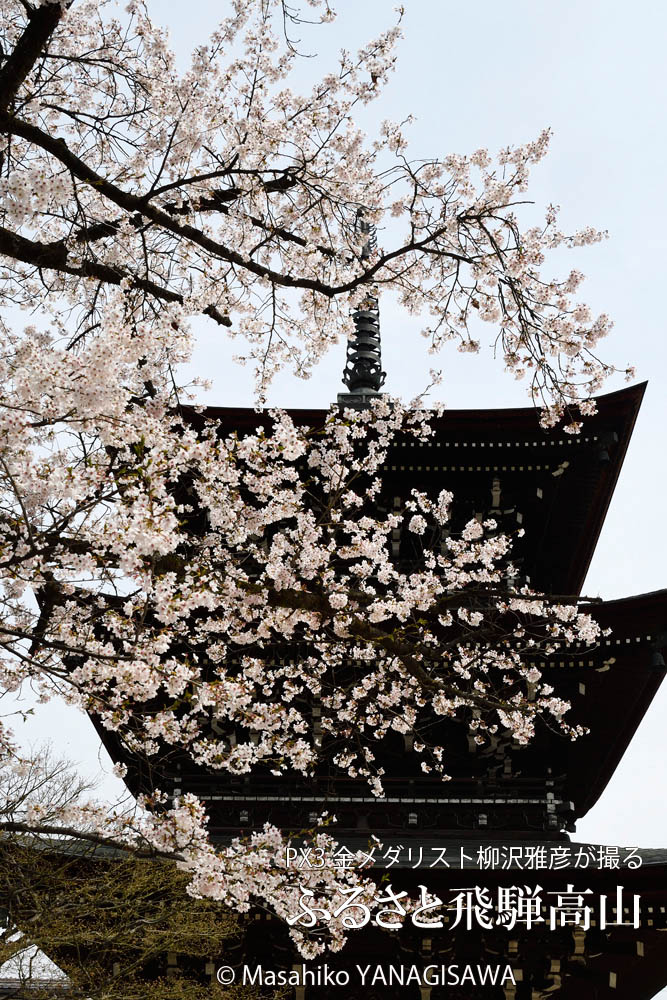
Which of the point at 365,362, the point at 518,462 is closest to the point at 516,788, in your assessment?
the point at 518,462

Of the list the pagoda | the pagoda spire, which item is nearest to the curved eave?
the pagoda

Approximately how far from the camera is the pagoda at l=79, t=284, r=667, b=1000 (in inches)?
326

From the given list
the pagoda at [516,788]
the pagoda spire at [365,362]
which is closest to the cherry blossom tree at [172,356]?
the pagoda at [516,788]

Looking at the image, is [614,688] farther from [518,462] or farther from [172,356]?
[172,356]

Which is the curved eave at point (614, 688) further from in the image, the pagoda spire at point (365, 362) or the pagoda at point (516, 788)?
the pagoda spire at point (365, 362)

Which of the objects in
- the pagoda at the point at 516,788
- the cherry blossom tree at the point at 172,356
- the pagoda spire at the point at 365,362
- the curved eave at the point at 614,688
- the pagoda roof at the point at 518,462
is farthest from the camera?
the pagoda spire at the point at 365,362

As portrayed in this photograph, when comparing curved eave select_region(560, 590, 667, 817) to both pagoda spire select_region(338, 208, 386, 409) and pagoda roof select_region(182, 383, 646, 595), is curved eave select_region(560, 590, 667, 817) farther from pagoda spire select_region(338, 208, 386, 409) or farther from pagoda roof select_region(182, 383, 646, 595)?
pagoda spire select_region(338, 208, 386, 409)

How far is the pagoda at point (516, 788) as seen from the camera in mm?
8289

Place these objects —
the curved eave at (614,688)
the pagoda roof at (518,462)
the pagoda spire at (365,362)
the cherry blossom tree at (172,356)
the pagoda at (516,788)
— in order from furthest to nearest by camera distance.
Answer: the pagoda spire at (365,362), the pagoda roof at (518,462), the curved eave at (614,688), the pagoda at (516,788), the cherry blossom tree at (172,356)

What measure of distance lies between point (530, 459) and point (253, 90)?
5.85m

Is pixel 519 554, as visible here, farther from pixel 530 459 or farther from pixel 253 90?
pixel 253 90

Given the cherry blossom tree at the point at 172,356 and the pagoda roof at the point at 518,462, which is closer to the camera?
the cherry blossom tree at the point at 172,356

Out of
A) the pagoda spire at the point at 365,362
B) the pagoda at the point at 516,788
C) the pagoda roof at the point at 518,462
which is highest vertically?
the pagoda spire at the point at 365,362

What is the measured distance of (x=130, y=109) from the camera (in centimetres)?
600
